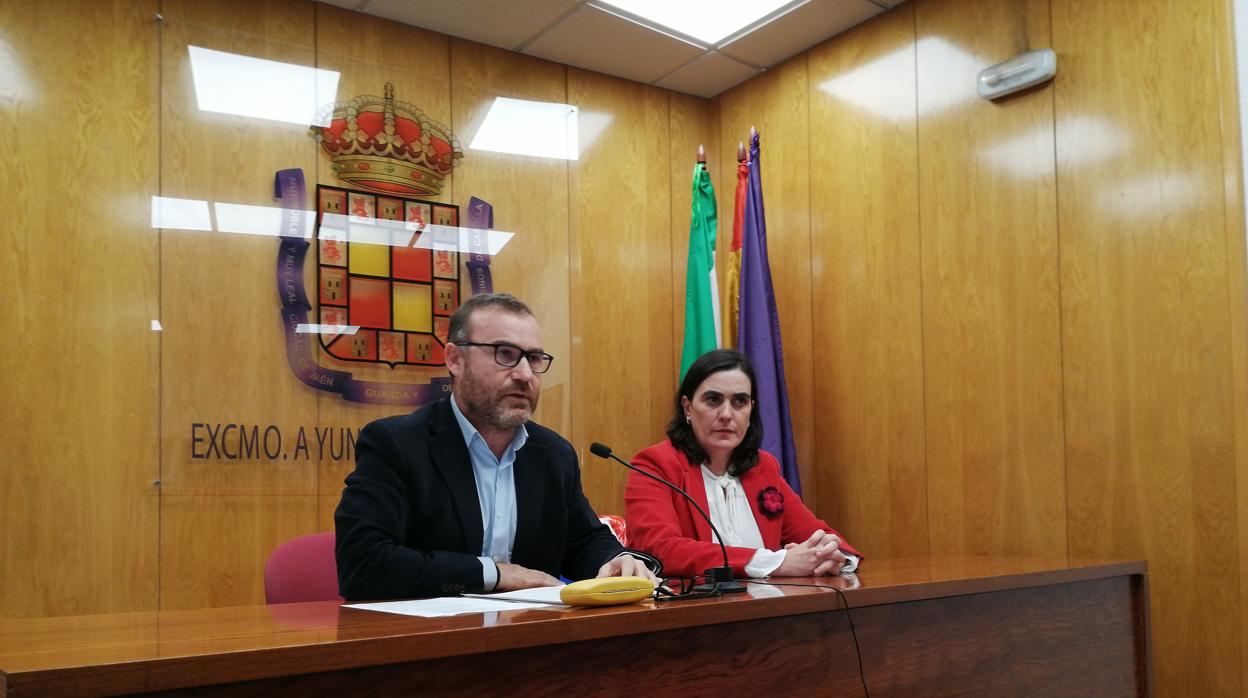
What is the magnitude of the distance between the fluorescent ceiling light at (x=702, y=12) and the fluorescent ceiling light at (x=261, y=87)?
1196mm

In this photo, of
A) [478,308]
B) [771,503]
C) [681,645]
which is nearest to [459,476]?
[478,308]

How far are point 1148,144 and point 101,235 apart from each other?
11.5 feet

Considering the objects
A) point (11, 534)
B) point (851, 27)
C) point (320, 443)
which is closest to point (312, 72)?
point (320, 443)

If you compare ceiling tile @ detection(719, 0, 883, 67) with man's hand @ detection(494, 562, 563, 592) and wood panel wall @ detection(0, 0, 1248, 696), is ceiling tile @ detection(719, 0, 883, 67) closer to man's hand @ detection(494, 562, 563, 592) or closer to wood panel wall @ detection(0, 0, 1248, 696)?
wood panel wall @ detection(0, 0, 1248, 696)

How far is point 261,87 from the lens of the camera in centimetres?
376

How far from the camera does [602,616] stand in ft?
4.90

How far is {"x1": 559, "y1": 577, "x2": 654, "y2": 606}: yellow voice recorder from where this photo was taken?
5.25ft

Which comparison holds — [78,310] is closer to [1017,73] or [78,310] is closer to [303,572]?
[303,572]

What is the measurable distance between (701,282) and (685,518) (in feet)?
6.29

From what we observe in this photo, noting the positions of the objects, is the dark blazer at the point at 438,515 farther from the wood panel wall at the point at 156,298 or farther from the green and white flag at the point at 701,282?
the green and white flag at the point at 701,282

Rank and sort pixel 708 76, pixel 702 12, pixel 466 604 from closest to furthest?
pixel 466 604
pixel 702 12
pixel 708 76

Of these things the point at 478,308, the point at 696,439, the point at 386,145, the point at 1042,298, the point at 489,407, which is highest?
the point at 386,145

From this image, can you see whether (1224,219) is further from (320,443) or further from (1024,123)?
(320,443)

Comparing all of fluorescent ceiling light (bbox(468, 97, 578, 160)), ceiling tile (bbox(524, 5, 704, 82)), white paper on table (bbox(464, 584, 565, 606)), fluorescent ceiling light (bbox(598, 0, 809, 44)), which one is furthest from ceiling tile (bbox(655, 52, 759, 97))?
white paper on table (bbox(464, 584, 565, 606))
